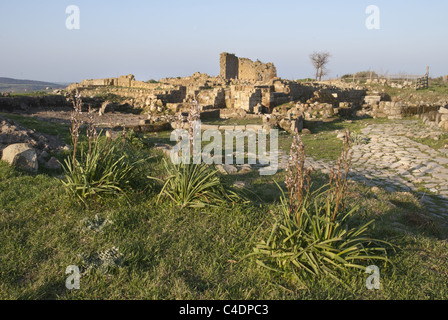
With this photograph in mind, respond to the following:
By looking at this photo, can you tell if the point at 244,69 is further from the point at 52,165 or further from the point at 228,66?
the point at 52,165

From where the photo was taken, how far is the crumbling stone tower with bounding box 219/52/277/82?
39031 millimetres

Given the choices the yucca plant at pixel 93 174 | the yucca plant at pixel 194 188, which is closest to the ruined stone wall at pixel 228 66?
the yucca plant at pixel 93 174

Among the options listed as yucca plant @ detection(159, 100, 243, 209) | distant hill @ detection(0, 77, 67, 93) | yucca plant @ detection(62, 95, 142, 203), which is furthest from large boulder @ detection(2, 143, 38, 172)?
distant hill @ detection(0, 77, 67, 93)

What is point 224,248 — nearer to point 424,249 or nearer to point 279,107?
point 424,249

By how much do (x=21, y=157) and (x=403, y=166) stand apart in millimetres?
9418

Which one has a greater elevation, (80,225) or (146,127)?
(146,127)

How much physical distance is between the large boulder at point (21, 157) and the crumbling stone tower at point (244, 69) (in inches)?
1323

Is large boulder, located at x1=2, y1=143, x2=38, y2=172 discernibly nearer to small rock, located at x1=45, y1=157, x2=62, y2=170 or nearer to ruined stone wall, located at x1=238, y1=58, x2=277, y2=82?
small rock, located at x1=45, y1=157, x2=62, y2=170

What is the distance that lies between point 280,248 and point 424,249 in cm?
184

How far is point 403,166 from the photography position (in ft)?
30.0

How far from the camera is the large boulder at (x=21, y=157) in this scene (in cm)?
636

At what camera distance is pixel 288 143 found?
12.1m
